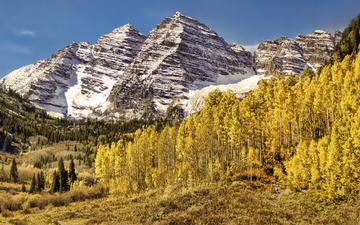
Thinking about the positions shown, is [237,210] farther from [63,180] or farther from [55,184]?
[55,184]

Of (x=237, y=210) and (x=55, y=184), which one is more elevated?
(x=237, y=210)

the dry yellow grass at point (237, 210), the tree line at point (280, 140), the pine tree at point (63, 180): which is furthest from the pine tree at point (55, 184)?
the dry yellow grass at point (237, 210)

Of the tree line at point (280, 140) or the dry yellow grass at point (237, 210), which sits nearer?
the dry yellow grass at point (237, 210)

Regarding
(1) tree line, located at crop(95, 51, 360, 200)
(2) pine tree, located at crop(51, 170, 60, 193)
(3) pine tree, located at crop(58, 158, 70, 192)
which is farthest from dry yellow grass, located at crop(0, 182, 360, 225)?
(2) pine tree, located at crop(51, 170, 60, 193)

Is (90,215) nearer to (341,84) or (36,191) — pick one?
(341,84)

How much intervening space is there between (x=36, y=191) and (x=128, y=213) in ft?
266

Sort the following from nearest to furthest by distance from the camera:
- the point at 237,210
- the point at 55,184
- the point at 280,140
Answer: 1. the point at 237,210
2. the point at 280,140
3. the point at 55,184

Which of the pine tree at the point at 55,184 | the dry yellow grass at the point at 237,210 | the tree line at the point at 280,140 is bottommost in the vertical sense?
the pine tree at the point at 55,184

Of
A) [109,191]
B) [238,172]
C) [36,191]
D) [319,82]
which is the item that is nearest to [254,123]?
[238,172]

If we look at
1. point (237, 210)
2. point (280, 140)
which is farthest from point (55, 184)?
point (237, 210)

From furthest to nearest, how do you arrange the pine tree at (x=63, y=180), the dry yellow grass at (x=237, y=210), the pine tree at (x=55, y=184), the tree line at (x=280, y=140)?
the pine tree at (x=55, y=184)
the pine tree at (x=63, y=180)
the tree line at (x=280, y=140)
the dry yellow grass at (x=237, y=210)

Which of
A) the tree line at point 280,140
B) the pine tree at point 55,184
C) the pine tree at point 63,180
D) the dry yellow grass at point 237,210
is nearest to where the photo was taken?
the dry yellow grass at point 237,210

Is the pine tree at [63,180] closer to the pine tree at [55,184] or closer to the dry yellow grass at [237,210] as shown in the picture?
the pine tree at [55,184]

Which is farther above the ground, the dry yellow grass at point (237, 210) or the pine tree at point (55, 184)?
the dry yellow grass at point (237, 210)
